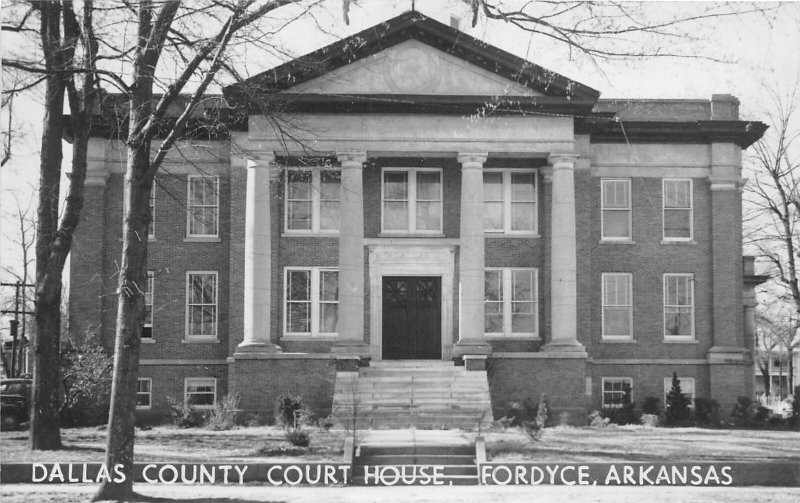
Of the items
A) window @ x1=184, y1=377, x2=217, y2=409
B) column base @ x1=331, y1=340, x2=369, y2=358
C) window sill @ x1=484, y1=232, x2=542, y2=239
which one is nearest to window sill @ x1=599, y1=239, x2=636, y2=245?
window sill @ x1=484, y1=232, x2=542, y2=239

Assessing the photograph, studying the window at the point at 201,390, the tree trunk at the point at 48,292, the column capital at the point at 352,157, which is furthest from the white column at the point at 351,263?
the tree trunk at the point at 48,292

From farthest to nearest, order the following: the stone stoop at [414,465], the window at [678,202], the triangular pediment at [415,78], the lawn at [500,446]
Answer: the window at [678,202]
the triangular pediment at [415,78]
the lawn at [500,446]
the stone stoop at [414,465]

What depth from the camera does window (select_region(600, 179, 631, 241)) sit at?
110 ft

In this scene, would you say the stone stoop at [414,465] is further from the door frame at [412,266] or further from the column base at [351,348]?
the door frame at [412,266]

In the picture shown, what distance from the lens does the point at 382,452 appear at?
68.8 feet

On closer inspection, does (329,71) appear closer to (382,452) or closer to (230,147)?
(230,147)

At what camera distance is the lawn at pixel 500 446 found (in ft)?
67.5

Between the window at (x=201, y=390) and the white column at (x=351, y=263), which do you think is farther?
the window at (x=201, y=390)

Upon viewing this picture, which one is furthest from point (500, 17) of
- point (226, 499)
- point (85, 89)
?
point (85, 89)

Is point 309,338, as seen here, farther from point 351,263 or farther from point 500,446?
point 500,446

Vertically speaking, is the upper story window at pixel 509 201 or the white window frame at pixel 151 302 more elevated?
the upper story window at pixel 509 201

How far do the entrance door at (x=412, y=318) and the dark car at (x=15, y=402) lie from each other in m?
11.0

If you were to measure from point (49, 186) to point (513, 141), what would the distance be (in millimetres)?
13972

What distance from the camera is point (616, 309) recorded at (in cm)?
3347
